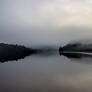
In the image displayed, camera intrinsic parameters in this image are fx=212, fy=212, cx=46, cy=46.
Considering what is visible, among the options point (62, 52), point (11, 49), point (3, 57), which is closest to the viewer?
point (3, 57)

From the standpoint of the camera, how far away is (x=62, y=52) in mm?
96875

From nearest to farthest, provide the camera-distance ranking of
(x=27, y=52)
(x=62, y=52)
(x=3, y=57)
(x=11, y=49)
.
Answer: (x=3, y=57), (x=11, y=49), (x=27, y=52), (x=62, y=52)

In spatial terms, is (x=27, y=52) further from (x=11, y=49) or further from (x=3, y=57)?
(x=3, y=57)

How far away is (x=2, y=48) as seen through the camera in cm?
7669

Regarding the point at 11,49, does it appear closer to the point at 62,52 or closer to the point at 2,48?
the point at 2,48

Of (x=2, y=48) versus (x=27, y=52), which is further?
(x=27, y=52)

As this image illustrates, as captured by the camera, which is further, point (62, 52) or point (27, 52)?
point (62, 52)

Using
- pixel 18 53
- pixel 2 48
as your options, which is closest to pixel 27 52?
pixel 18 53

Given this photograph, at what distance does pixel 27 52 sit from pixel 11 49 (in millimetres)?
11145

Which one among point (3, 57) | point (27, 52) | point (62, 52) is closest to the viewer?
point (3, 57)

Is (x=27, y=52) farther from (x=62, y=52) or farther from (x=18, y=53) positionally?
(x=62, y=52)

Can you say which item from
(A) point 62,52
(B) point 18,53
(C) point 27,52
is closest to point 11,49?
(B) point 18,53

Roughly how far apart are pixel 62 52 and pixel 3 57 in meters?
31.7

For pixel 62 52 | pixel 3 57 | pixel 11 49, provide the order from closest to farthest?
pixel 3 57 → pixel 11 49 → pixel 62 52
